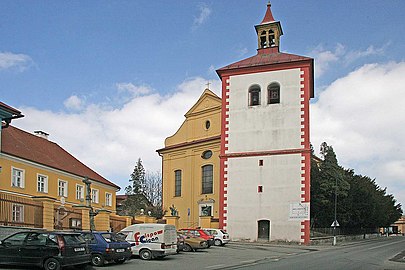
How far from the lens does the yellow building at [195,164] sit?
50.1 m

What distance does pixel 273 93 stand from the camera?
139 ft

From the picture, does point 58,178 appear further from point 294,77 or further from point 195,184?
point 294,77

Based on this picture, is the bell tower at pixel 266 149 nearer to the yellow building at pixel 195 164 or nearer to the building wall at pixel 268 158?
the building wall at pixel 268 158

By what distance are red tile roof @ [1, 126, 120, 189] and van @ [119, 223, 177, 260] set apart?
1542 cm

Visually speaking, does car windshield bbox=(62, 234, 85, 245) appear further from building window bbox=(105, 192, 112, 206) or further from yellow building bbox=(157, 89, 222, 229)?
building window bbox=(105, 192, 112, 206)

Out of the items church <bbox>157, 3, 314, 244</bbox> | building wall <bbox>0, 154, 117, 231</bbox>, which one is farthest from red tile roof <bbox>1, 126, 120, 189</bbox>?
church <bbox>157, 3, 314, 244</bbox>

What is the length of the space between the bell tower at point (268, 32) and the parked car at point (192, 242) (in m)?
21.2

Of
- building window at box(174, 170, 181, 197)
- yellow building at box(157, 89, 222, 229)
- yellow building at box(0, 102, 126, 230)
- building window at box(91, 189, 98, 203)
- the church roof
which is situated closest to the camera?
yellow building at box(0, 102, 126, 230)

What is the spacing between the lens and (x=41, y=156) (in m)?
40.1

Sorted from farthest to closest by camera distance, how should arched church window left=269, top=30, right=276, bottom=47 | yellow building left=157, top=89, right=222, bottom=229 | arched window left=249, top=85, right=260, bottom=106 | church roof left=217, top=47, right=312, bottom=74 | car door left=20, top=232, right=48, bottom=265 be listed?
yellow building left=157, top=89, right=222, bottom=229 < arched church window left=269, top=30, right=276, bottom=47 < arched window left=249, top=85, right=260, bottom=106 < church roof left=217, top=47, right=312, bottom=74 < car door left=20, top=232, right=48, bottom=265

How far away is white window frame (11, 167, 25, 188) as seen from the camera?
3507cm

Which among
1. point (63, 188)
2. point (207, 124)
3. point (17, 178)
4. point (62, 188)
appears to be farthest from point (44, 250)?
point (207, 124)

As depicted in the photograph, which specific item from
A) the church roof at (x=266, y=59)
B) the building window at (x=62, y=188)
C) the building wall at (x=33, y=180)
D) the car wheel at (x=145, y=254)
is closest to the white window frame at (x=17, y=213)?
the building wall at (x=33, y=180)

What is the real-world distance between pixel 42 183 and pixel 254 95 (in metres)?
18.1
